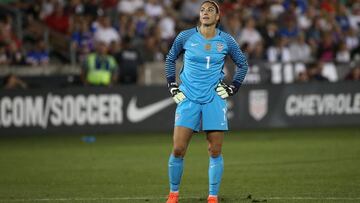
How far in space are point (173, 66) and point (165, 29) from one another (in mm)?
14641

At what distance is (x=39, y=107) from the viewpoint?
20.0m

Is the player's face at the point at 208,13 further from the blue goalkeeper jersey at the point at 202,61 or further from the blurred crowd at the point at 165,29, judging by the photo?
the blurred crowd at the point at 165,29

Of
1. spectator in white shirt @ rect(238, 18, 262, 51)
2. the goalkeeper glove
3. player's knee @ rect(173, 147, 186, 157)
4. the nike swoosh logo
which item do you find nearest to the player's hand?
the goalkeeper glove

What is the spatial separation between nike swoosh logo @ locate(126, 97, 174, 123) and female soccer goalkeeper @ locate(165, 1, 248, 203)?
11228 mm

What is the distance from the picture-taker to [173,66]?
32.0 feet

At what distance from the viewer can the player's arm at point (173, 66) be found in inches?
375

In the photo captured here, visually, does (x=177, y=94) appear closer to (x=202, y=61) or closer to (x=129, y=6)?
(x=202, y=61)

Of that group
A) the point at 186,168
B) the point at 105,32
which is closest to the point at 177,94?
the point at 186,168

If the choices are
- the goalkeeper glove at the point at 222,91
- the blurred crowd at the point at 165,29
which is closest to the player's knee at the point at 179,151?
the goalkeeper glove at the point at 222,91

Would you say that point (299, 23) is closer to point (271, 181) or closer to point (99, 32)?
point (99, 32)

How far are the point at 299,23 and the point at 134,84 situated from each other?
706 cm

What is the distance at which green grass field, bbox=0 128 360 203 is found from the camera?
34.9 ft

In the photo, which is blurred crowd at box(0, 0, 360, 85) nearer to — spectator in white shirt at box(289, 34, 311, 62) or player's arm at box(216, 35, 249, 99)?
spectator in white shirt at box(289, 34, 311, 62)

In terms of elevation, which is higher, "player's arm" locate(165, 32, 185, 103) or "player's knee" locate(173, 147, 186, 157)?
"player's arm" locate(165, 32, 185, 103)
